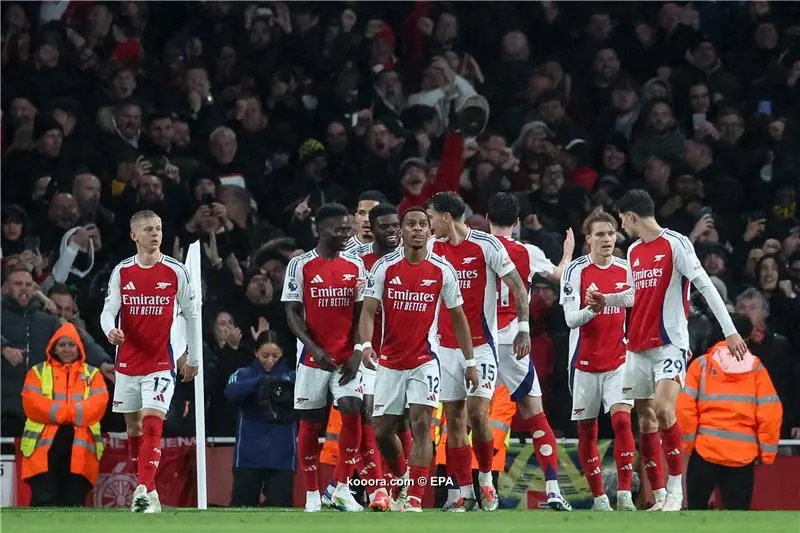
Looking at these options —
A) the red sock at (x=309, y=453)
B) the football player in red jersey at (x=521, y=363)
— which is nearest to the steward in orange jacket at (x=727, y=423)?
the football player in red jersey at (x=521, y=363)

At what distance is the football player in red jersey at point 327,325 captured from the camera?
13.2 meters

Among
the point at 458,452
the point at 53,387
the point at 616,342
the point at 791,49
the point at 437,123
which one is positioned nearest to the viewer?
the point at 458,452

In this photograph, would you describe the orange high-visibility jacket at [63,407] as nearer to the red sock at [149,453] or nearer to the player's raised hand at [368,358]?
the red sock at [149,453]

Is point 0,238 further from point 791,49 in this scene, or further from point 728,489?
point 791,49

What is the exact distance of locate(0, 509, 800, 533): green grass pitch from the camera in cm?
1017

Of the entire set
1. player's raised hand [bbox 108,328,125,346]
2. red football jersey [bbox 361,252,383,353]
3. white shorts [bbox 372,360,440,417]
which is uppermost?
red football jersey [bbox 361,252,383,353]

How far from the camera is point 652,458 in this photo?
43.4ft

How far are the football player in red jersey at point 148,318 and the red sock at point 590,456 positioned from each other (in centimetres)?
308

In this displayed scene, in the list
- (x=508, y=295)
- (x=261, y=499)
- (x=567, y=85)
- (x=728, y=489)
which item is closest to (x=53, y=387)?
(x=261, y=499)

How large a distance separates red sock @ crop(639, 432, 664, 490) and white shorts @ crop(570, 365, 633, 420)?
47 centimetres

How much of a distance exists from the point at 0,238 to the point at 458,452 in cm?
639

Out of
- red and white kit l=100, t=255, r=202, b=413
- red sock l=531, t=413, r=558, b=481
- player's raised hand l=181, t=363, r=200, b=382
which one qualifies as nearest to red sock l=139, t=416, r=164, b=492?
red and white kit l=100, t=255, r=202, b=413

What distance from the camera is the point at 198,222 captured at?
1720cm

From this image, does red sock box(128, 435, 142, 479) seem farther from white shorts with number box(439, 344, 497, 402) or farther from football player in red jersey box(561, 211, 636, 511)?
football player in red jersey box(561, 211, 636, 511)
